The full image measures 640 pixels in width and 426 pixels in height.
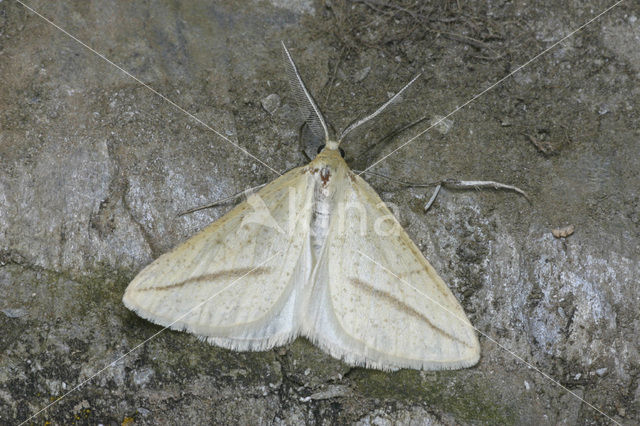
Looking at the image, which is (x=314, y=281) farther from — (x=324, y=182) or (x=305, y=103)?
(x=305, y=103)

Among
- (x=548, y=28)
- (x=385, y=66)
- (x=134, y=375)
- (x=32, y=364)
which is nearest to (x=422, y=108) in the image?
(x=385, y=66)

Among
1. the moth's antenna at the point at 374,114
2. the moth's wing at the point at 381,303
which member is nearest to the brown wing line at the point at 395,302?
the moth's wing at the point at 381,303

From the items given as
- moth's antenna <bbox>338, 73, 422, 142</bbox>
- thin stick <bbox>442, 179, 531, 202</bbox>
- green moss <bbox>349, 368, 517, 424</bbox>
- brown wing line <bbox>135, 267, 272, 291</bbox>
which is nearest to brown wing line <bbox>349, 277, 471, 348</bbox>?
green moss <bbox>349, 368, 517, 424</bbox>

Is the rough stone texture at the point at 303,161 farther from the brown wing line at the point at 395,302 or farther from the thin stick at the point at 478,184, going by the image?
the brown wing line at the point at 395,302

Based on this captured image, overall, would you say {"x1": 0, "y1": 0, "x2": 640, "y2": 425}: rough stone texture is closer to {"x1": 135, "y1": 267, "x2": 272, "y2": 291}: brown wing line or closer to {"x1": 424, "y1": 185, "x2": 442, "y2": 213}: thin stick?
{"x1": 424, "y1": 185, "x2": 442, "y2": 213}: thin stick

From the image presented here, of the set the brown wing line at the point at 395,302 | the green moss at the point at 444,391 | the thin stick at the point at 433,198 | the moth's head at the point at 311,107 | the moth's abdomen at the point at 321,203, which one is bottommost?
the green moss at the point at 444,391

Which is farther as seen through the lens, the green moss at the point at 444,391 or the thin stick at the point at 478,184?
the thin stick at the point at 478,184

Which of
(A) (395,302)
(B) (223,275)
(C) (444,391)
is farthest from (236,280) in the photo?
(C) (444,391)

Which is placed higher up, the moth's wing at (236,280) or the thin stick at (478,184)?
the moth's wing at (236,280)
